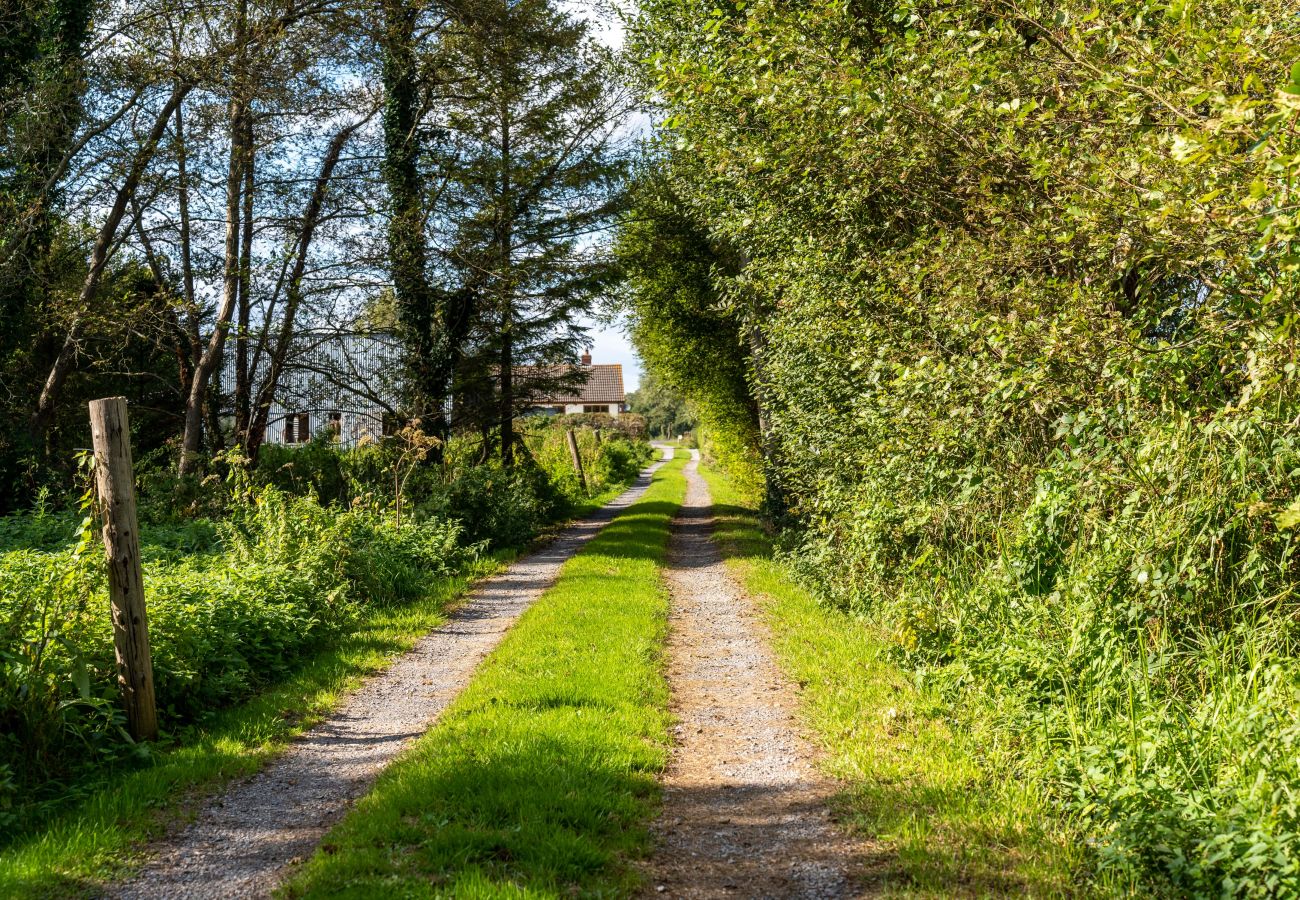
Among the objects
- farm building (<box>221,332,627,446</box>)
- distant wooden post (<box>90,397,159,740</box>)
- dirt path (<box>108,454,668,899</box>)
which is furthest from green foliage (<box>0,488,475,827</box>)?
farm building (<box>221,332,627,446</box>)

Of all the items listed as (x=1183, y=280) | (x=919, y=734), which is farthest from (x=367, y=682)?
(x=1183, y=280)

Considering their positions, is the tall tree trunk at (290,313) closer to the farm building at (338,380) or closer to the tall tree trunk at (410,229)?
the farm building at (338,380)

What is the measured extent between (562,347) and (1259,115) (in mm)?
15781

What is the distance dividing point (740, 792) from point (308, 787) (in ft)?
8.46

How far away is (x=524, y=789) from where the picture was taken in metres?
4.73

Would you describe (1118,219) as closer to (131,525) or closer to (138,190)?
(131,525)

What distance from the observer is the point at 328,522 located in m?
10.4

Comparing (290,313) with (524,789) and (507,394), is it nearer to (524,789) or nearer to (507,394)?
(507,394)

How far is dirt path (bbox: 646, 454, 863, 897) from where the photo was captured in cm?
398

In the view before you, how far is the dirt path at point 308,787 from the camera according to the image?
407 centimetres

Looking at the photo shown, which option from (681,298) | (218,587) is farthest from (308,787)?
(681,298)

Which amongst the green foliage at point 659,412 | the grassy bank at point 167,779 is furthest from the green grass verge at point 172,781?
the green foliage at point 659,412

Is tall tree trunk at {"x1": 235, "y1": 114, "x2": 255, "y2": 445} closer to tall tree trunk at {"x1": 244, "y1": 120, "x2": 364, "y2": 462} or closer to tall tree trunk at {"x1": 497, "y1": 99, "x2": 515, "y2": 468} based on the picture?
tall tree trunk at {"x1": 244, "y1": 120, "x2": 364, "y2": 462}

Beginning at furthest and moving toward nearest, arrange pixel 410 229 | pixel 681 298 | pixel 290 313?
pixel 681 298 < pixel 410 229 < pixel 290 313
